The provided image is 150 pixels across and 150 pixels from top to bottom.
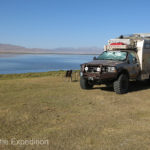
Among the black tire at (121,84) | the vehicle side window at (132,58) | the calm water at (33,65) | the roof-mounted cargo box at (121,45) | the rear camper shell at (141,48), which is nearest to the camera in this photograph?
the black tire at (121,84)

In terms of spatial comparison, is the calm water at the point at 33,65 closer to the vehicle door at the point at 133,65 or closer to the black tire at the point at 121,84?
the vehicle door at the point at 133,65

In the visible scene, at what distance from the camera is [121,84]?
9812 millimetres

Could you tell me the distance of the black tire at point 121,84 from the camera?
9.70 metres

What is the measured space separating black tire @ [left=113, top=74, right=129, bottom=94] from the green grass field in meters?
0.69

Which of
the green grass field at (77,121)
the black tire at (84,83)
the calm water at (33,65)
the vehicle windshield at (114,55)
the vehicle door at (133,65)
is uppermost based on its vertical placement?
the vehicle windshield at (114,55)

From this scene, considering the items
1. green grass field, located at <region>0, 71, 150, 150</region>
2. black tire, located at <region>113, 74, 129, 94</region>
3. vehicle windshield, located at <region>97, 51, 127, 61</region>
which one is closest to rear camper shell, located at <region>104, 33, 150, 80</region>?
vehicle windshield, located at <region>97, 51, 127, 61</region>

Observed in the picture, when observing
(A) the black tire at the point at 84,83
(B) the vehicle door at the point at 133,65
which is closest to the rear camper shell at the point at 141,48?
(B) the vehicle door at the point at 133,65

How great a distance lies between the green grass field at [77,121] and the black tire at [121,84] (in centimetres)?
69

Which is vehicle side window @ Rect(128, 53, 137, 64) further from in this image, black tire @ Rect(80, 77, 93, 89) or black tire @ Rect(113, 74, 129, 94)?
black tire @ Rect(80, 77, 93, 89)

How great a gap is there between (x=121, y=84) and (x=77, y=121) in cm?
445

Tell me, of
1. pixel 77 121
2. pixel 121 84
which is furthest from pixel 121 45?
pixel 77 121

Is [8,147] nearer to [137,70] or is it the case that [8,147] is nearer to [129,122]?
[129,122]

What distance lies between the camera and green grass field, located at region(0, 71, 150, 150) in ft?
14.7

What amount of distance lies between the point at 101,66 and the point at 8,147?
6.15 meters
